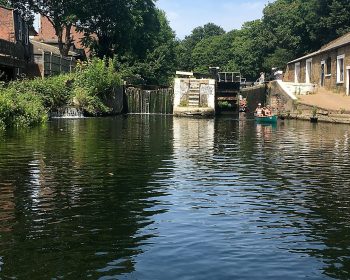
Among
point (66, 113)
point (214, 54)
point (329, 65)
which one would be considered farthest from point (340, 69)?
point (214, 54)

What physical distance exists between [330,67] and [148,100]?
17.7 metres

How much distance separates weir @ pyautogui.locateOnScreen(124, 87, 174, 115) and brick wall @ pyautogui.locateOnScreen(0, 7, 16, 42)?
13645mm

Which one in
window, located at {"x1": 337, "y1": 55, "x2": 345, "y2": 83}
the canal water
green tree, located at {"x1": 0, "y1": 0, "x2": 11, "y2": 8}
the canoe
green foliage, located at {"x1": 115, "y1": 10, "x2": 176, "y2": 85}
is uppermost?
green tree, located at {"x1": 0, "y1": 0, "x2": 11, "y2": 8}

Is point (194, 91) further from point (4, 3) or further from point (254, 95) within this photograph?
point (4, 3)

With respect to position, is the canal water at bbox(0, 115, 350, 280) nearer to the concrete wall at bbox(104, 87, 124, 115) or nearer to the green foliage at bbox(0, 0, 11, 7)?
the concrete wall at bbox(104, 87, 124, 115)

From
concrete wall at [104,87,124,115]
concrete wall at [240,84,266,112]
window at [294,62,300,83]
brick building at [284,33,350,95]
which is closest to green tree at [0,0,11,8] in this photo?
concrete wall at [104,87,124,115]

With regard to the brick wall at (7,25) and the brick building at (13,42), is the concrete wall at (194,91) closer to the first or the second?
the brick building at (13,42)

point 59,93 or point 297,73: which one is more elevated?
point 297,73

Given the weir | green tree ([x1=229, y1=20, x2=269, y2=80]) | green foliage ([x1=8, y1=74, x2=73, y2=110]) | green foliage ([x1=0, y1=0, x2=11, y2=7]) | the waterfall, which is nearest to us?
green foliage ([x1=8, y1=74, x2=73, y2=110])

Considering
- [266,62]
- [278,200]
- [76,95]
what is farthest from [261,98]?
[278,200]

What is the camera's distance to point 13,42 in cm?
3944

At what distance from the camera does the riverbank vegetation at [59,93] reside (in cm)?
2684

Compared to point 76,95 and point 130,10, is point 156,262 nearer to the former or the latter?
point 76,95

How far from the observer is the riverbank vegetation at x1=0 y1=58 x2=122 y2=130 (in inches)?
1057
